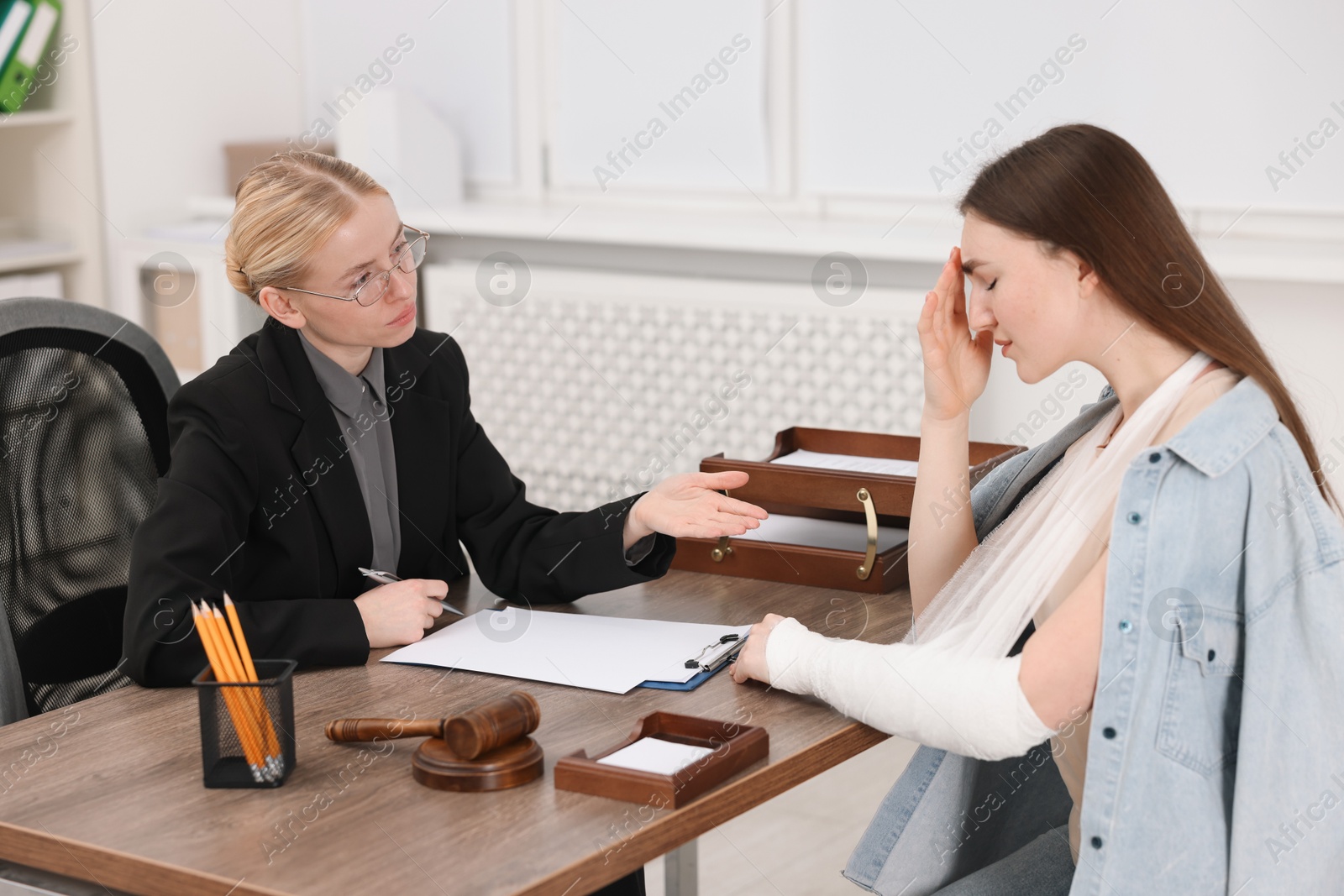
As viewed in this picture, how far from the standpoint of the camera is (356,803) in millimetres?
1242

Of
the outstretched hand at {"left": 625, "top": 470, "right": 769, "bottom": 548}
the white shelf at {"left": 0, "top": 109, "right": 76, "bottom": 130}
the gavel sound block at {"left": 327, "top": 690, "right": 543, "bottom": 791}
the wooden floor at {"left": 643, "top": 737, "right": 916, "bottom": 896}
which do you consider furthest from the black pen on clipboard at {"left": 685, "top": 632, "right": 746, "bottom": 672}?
the white shelf at {"left": 0, "top": 109, "right": 76, "bottom": 130}

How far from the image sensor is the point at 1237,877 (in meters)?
1.33

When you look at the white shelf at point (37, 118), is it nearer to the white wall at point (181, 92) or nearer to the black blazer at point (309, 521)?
the white wall at point (181, 92)

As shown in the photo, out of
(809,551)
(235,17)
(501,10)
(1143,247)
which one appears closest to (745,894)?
(809,551)

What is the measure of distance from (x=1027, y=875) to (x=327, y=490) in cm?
90

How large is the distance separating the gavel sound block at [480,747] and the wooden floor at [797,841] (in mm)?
1390

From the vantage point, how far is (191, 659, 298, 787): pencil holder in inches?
50.6

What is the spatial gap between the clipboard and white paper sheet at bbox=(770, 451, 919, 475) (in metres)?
0.44

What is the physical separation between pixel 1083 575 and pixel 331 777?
0.76 metres

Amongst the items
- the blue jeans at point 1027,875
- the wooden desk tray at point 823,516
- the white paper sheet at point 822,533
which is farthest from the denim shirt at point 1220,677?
the white paper sheet at point 822,533

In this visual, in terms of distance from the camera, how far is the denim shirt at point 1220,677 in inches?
51.7

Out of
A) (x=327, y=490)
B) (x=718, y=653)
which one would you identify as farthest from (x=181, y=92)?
(x=718, y=653)

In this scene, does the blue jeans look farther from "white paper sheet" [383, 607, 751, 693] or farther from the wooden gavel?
the wooden gavel

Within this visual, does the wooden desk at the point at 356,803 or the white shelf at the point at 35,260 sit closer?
the wooden desk at the point at 356,803
